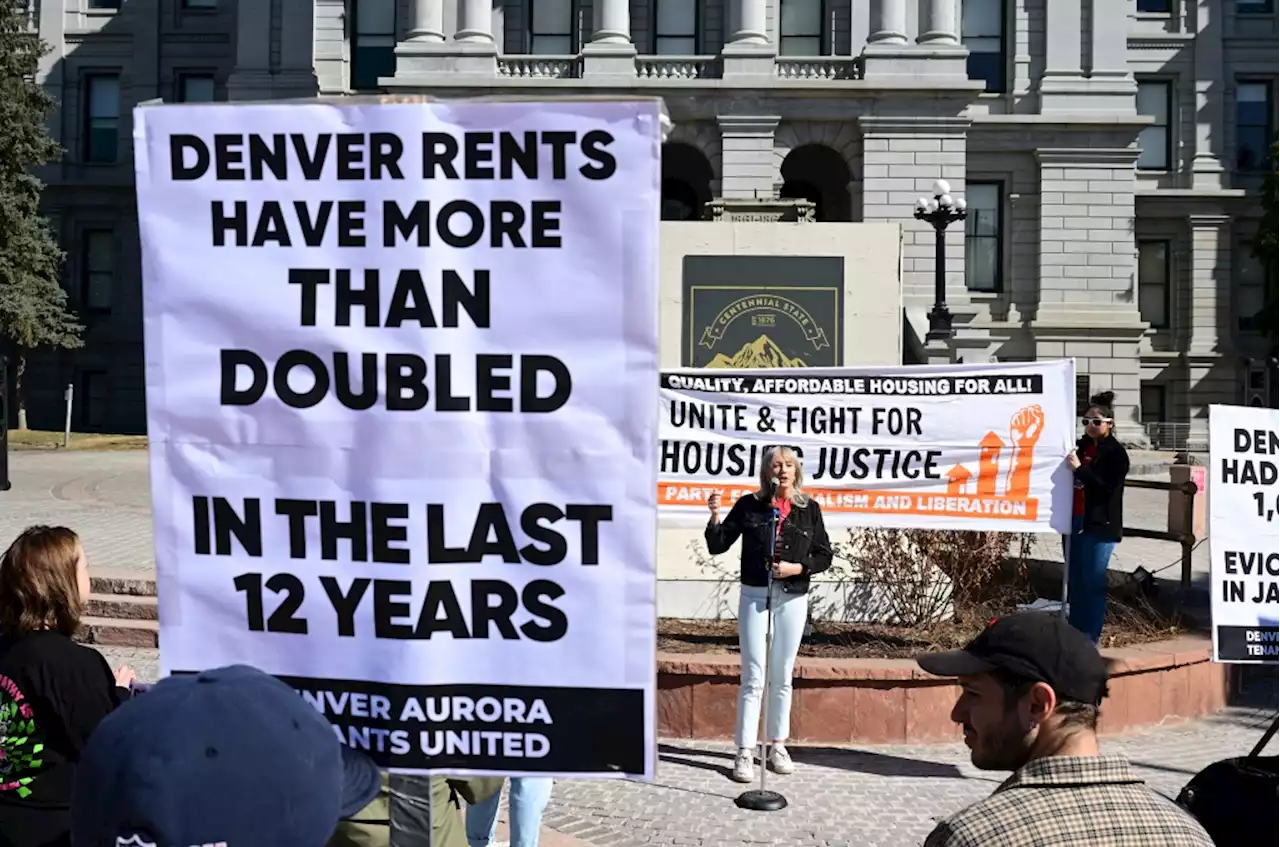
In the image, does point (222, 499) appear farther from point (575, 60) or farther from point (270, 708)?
point (575, 60)

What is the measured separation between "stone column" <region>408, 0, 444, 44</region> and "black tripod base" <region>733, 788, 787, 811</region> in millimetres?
33116

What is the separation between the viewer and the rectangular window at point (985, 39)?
40.0 m

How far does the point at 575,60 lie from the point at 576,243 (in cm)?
3507

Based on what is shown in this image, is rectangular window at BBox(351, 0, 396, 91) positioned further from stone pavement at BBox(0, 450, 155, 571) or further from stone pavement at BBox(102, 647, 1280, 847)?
stone pavement at BBox(102, 647, 1280, 847)

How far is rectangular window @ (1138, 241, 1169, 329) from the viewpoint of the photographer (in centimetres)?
4534

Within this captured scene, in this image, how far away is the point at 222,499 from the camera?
9.47 feet

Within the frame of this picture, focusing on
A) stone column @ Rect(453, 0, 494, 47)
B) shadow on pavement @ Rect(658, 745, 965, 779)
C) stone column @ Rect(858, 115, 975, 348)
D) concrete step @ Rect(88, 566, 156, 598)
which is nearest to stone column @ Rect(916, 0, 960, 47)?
stone column @ Rect(858, 115, 975, 348)

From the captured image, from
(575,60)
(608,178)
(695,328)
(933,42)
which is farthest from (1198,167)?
(608,178)

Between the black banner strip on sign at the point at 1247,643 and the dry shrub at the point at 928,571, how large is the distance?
306cm

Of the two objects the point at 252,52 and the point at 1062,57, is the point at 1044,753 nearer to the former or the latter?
the point at 1062,57

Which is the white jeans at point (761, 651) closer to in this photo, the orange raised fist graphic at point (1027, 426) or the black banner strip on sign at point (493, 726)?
the orange raised fist graphic at point (1027, 426)

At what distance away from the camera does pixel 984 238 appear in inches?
1569

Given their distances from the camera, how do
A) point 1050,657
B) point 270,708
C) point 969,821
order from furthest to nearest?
point 1050,657
point 969,821
point 270,708

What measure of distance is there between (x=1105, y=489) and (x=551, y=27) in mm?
33227
